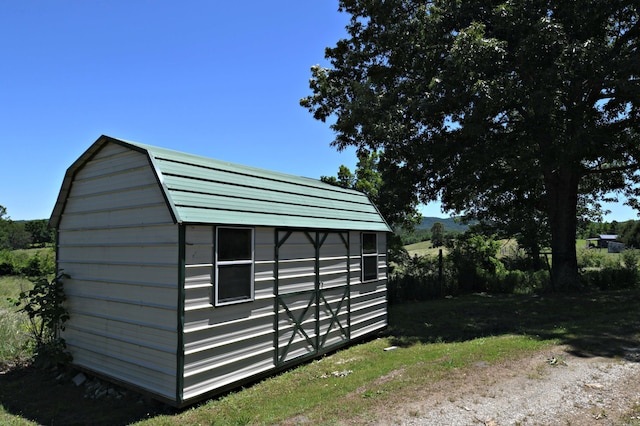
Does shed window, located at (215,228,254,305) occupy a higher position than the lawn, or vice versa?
shed window, located at (215,228,254,305)

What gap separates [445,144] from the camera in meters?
13.0

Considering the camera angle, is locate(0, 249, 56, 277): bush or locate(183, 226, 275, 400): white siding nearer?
locate(183, 226, 275, 400): white siding

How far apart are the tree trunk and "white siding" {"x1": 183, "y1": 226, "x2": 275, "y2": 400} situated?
497 inches

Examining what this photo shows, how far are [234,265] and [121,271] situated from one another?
1928 millimetres

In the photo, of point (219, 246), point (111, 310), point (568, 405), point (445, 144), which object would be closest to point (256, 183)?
point (219, 246)

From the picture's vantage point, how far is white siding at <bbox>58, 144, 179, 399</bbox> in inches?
221

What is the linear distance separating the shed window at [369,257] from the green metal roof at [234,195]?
0.41 metres

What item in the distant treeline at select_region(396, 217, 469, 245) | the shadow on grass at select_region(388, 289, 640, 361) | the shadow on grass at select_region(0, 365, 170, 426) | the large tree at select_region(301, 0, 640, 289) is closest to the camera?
the shadow on grass at select_region(0, 365, 170, 426)

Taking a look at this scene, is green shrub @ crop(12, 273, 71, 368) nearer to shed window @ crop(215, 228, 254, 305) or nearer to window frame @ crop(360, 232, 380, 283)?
shed window @ crop(215, 228, 254, 305)

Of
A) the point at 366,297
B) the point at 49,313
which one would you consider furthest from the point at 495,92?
the point at 49,313

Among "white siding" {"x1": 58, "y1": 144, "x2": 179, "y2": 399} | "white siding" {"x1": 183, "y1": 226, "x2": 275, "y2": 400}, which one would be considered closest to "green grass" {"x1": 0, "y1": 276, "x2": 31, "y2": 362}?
"white siding" {"x1": 58, "y1": 144, "x2": 179, "y2": 399}

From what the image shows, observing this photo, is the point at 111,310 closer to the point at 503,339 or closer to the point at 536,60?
the point at 503,339

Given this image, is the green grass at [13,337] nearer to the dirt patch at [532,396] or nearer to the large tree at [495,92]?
the dirt patch at [532,396]

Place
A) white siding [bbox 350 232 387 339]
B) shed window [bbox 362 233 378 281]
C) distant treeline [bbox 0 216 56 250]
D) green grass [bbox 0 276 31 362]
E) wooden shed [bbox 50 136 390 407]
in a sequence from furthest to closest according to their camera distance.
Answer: distant treeline [bbox 0 216 56 250] → shed window [bbox 362 233 378 281] → white siding [bbox 350 232 387 339] → green grass [bbox 0 276 31 362] → wooden shed [bbox 50 136 390 407]
